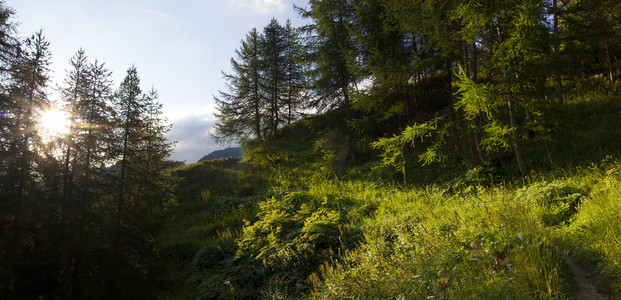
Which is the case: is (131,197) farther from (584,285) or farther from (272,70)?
(272,70)

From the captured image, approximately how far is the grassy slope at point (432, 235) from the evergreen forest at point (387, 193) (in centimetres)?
4

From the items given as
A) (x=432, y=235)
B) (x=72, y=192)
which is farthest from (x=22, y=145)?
(x=432, y=235)

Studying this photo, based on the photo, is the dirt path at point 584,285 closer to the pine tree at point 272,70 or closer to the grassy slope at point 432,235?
the grassy slope at point 432,235

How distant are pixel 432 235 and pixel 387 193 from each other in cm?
570

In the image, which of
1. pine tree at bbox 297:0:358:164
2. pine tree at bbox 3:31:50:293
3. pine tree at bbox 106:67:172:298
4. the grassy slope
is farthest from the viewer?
pine tree at bbox 297:0:358:164

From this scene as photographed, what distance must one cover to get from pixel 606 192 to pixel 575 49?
1024 centimetres

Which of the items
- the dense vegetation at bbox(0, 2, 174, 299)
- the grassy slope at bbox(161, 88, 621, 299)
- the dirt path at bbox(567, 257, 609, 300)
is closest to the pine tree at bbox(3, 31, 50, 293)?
the dense vegetation at bbox(0, 2, 174, 299)

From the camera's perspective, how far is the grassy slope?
10.9 ft

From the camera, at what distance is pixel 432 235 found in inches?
200

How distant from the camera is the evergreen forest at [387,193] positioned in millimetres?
3922

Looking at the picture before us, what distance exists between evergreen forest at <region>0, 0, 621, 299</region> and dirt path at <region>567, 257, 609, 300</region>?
0.02 metres

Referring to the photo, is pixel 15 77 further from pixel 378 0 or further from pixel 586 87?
pixel 586 87

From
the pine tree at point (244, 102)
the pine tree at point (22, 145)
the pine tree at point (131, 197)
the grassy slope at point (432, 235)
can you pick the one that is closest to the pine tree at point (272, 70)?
the pine tree at point (244, 102)

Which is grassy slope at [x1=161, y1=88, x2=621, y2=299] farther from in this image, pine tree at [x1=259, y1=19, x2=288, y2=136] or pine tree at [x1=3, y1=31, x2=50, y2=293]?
pine tree at [x1=259, y1=19, x2=288, y2=136]
